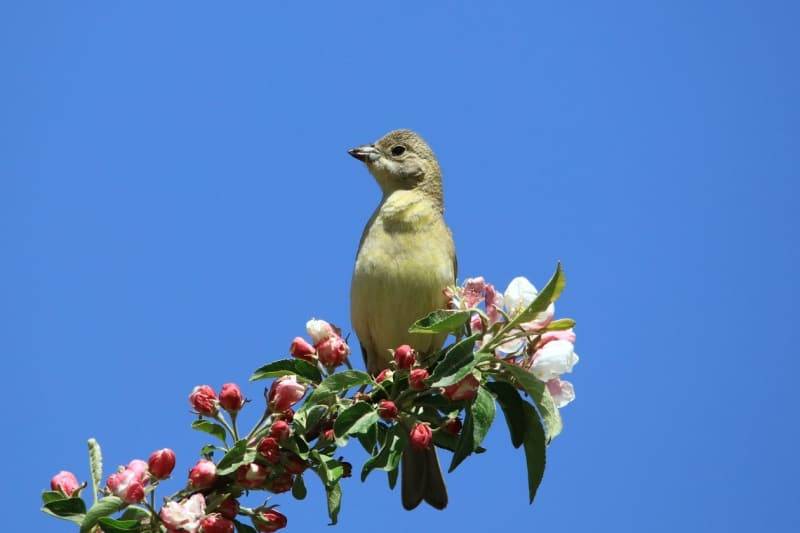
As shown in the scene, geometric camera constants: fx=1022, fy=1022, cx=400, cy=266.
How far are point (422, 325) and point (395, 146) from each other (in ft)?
13.1

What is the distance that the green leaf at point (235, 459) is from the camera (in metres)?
3.91

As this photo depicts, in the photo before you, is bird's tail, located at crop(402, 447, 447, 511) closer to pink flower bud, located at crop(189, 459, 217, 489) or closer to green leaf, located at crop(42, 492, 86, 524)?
pink flower bud, located at crop(189, 459, 217, 489)

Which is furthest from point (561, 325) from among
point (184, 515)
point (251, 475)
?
point (184, 515)

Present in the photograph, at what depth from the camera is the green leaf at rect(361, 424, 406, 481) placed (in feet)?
13.3

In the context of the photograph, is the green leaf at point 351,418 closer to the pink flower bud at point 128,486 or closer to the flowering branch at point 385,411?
the flowering branch at point 385,411

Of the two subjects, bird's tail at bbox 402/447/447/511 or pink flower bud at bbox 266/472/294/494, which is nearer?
pink flower bud at bbox 266/472/294/494

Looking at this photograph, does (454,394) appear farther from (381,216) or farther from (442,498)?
(381,216)

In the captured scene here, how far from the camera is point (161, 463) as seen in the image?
3.81 m

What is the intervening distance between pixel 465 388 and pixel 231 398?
37.6 inches

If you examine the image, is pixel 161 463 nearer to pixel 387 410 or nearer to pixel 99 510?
pixel 99 510

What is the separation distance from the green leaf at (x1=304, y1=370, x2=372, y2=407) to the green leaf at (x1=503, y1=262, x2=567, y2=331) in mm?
653

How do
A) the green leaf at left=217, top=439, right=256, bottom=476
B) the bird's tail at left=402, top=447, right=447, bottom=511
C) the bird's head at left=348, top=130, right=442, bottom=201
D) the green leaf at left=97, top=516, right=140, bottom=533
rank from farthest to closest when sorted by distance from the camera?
the bird's head at left=348, top=130, right=442, bottom=201, the bird's tail at left=402, top=447, right=447, bottom=511, the green leaf at left=217, top=439, right=256, bottom=476, the green leaf at left=97, top=516, right=140, bottom=533

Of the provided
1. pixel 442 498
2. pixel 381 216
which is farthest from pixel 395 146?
pixel 442 498

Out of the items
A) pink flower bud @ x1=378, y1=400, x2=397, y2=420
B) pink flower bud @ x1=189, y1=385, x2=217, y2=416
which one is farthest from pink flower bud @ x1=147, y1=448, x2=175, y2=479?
pink flower bud @ x1=378, y1=400, x2=397, y2=420
